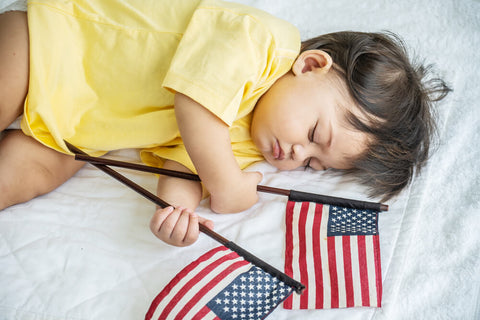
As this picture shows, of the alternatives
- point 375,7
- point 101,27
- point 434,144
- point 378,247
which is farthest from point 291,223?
point 375,7

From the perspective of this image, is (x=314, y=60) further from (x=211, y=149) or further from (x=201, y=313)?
(x=201, y=313)

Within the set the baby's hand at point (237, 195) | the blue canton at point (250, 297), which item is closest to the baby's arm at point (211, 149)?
the baby's hand at point (237, 195)

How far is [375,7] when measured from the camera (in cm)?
139

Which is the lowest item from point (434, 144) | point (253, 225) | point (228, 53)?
point (253, 225)

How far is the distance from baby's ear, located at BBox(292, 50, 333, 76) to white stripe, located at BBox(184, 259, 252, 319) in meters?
0.45

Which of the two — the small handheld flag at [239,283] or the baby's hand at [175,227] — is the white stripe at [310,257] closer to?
the small handheld flag at [239,283]

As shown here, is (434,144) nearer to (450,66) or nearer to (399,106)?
(399,106)

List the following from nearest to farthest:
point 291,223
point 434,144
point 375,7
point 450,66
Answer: point 291,223
point 434,144
point 450,66
point 375,7

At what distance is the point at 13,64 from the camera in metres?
0.92

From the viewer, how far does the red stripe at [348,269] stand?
78 cm

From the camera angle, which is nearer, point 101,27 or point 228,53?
point 228,53

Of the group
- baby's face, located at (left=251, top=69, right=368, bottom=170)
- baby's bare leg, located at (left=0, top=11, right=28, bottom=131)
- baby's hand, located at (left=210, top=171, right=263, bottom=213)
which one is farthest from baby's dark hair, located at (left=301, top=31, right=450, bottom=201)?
baby's bare leg, located at (left=0, top=11, right=28, bottom=131)

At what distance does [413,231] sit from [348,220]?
0.47ft

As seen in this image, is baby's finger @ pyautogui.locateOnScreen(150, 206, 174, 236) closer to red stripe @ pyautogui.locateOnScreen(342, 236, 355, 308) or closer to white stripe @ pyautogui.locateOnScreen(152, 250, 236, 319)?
white stripe @ pyautogui.locateOnScreen(152, 250, 236, 319)
